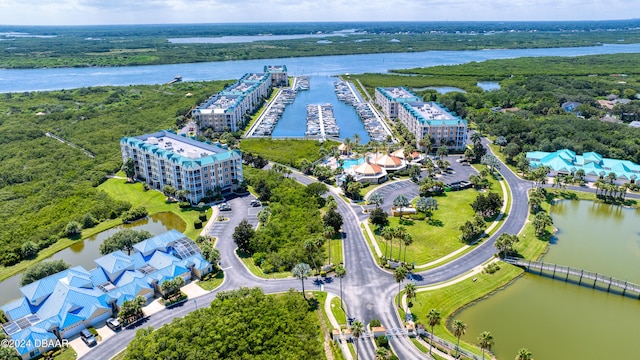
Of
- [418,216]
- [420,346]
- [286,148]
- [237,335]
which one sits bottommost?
[420,346]

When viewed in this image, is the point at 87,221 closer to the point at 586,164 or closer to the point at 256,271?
the point at 256,271

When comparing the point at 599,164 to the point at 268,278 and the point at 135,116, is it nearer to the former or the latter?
the point at 268,278

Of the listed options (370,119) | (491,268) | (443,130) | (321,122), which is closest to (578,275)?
(491,268)

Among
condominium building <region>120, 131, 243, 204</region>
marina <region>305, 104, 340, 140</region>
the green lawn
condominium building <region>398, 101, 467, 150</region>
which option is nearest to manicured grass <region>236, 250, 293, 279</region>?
the green lawn

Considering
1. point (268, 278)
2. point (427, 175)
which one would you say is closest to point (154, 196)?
point (268, 278)

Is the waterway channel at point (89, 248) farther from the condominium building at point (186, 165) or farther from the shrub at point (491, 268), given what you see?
the shrub at point (491, 268)

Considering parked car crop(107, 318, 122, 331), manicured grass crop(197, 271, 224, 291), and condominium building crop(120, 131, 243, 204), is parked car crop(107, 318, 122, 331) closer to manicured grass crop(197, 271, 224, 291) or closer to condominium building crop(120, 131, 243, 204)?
manicured grass crop(197, 271, 224, 291)
